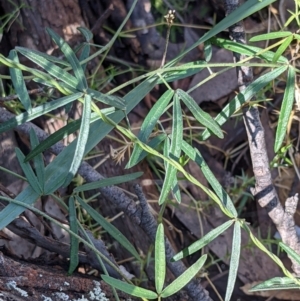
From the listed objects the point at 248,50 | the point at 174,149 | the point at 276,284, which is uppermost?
the point at 248,50

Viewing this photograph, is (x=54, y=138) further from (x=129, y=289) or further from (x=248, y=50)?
(x=248, y=50)

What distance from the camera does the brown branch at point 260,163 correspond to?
983 millimetres

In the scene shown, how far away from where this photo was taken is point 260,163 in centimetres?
103

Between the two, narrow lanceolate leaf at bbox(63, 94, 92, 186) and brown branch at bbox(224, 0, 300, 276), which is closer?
narrow lanceolate leaf at bbox(63, 94, 92, 186)

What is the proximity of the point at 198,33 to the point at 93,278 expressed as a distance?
3.06 feet

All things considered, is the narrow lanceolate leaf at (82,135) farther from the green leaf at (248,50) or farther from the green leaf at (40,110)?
the green leaf at (248,50)

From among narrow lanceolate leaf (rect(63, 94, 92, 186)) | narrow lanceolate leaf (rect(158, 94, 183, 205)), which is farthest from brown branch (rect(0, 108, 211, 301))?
narrow lanceolate leaf (rect(63, 94, 92, 186))

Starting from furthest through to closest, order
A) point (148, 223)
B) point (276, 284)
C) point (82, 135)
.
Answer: point (148, 223), point (276, 284), point (82, 135)

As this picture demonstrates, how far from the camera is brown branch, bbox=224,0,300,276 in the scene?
983 mm

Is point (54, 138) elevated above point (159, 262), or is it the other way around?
point (54, 138)

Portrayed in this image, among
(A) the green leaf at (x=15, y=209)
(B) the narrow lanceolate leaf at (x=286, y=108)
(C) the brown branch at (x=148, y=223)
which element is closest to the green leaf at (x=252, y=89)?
(B) the narrow lanceolate leaf at (x=286, y=108)

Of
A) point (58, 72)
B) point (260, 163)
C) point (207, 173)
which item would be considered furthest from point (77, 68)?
point (260, 163)

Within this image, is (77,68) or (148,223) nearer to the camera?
(77,68)

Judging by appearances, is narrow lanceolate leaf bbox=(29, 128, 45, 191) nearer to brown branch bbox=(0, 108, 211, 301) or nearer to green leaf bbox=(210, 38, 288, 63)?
brown branch bbox=(0, 108, 211, 301)
